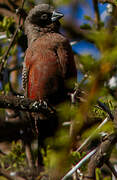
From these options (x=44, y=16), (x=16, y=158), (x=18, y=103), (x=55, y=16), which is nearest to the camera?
(x=18, y=103)

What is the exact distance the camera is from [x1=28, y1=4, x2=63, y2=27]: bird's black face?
5.46 m

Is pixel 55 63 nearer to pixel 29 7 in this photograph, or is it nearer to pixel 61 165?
pixel 29 7

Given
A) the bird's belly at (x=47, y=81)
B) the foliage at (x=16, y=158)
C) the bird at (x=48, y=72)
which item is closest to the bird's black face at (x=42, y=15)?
the bird at (x=48, y=72)

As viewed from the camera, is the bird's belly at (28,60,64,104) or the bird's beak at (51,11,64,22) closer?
the bird's belly at (28,60,64,104)

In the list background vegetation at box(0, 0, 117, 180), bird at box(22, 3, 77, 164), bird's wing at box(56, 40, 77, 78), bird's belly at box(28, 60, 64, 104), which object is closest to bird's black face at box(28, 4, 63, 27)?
background vegetation at box(0, 0, 117, 180)

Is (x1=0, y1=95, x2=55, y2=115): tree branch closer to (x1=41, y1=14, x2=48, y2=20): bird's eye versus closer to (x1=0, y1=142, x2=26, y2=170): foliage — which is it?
(x1=0, y1=142, x2=26, y2=170): foliage

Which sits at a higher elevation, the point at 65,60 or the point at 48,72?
the point at 65,60

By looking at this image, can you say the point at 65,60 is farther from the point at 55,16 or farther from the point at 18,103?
the point at 18,103

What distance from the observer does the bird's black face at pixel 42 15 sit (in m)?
5.46

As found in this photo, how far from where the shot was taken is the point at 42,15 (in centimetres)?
554

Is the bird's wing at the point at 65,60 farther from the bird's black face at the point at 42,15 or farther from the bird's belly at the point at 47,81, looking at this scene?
the bird's black face at the point at 42,15

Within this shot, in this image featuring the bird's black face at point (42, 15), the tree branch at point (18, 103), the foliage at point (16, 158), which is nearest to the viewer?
the tree branch at point (18, 103)

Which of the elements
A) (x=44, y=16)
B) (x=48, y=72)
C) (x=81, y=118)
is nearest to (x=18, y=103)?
(x=48, y=72)

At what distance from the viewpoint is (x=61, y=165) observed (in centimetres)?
159
